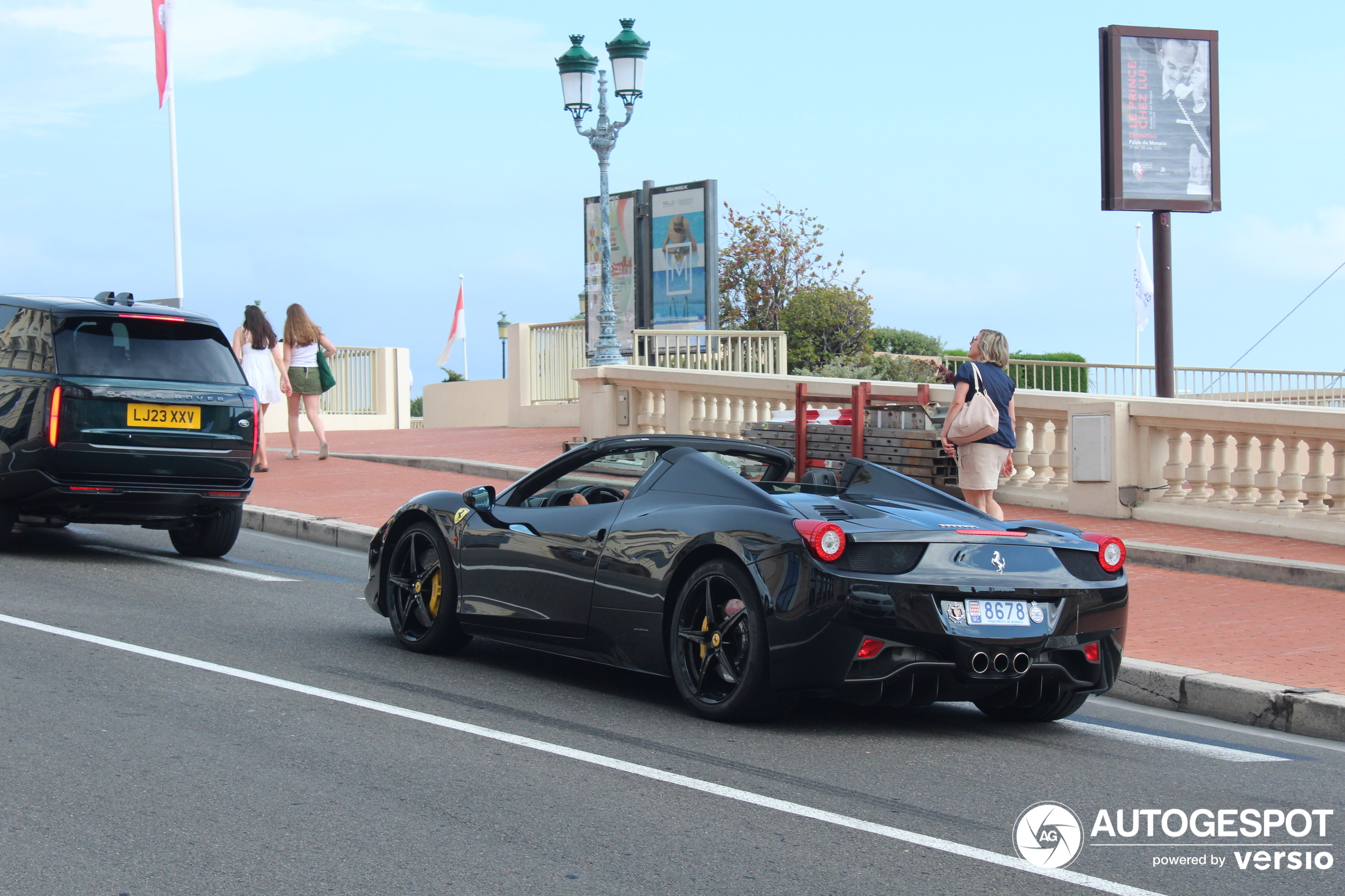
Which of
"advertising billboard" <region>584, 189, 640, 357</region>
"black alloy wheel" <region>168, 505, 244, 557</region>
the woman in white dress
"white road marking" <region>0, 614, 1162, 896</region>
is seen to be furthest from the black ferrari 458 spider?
"advertising billboard" <region>584, 189, 640, 357</region>

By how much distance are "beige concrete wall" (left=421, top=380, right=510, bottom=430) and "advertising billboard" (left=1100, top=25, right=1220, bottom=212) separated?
15.5 m

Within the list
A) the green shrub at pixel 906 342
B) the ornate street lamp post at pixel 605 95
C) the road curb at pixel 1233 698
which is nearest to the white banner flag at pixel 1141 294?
the green shrub at pixel 906 342

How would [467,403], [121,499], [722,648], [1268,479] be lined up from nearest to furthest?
1. [722,648]
2. [121,499]
3. [1268,479]
4. [467,403]

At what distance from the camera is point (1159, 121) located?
685 inches

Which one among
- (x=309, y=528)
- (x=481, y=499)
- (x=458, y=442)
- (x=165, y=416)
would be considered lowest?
(x=309, y=528)

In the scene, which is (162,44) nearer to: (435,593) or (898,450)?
(898,450)

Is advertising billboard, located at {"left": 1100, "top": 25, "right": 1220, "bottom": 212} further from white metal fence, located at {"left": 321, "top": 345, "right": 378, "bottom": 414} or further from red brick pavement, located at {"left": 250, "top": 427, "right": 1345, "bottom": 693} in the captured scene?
white metal fence, located at {"left": 321, "top": 345, "right": 378, "bottom": 414}

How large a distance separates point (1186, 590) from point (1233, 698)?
3377 mm

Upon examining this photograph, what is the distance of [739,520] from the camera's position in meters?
6.27

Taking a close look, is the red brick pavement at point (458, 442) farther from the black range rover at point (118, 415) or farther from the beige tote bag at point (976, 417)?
the beige tote bag at point (976, 417)

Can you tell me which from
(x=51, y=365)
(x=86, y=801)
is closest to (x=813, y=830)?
(x=86, y=801)

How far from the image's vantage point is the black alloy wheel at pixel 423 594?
7703 millimetres

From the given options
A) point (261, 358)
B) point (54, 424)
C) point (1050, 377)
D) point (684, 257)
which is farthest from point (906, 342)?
point (54, 424)

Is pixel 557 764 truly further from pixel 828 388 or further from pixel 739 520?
pixel 828 388
